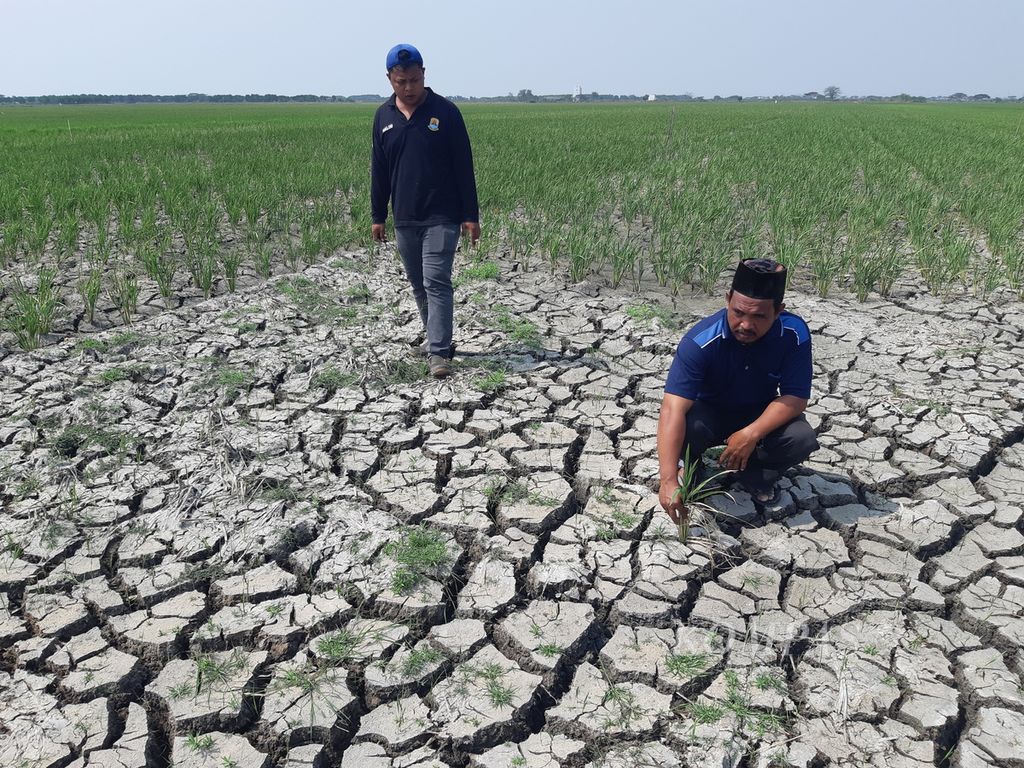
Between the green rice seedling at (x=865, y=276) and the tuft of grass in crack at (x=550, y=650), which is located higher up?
the green rice seedling at (x=865, y=276)

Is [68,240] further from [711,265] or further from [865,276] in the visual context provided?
[865,276]

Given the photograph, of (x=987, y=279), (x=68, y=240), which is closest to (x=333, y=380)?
(x=68, y=240)

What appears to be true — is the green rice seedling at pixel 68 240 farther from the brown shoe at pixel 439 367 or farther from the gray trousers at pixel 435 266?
the brown shoe at pixel 439 367

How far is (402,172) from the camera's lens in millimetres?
3547

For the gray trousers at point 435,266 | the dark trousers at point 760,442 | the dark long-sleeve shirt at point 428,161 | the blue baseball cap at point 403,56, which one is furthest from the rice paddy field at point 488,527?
the blue baseball cap at point 403,56

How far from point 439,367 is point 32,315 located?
222 cm

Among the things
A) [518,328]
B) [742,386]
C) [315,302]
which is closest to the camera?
[742,386]

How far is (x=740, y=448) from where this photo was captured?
2.46 metres

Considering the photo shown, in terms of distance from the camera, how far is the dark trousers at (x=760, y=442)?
2547mm

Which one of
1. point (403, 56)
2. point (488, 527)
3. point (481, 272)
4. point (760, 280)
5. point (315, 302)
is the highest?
point (403, 56)

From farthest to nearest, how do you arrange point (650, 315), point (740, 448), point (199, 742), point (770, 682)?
point (650, 315)
point (740, 448)
point (770, 682)
point (199, 742)

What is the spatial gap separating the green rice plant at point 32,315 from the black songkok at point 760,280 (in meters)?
3.65

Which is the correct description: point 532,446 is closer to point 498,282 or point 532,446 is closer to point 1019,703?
point 1019,703

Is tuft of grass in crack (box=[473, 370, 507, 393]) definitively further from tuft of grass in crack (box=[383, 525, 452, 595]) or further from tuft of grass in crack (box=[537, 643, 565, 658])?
tuft of grass in crack (box=[537, 643, 565, 658])
